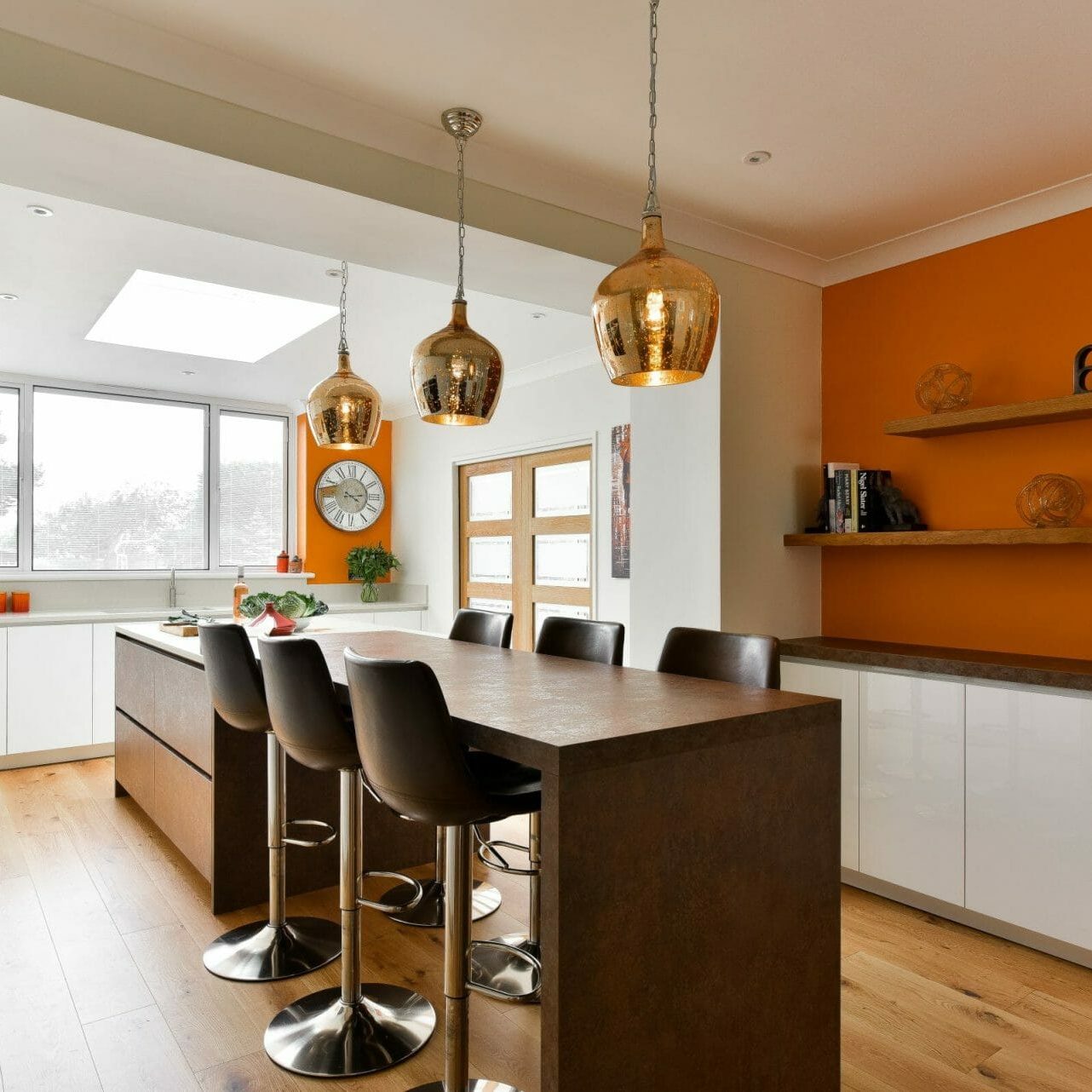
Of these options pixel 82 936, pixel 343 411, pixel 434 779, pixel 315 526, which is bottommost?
pixel 82 936

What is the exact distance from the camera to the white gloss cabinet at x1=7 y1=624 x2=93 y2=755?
15.8 ft

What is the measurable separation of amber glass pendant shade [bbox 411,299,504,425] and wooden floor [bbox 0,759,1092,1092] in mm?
1593

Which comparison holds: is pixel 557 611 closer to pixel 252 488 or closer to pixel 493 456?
pixel 493 456

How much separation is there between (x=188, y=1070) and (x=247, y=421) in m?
5.45

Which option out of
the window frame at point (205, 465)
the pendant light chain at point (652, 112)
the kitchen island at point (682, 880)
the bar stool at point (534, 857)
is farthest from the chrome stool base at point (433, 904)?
the window frame at point (205, 465)

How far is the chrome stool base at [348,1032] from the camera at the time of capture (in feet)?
6.55

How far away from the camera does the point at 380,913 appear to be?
9.54 feet

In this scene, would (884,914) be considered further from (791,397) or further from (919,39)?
(919,39)

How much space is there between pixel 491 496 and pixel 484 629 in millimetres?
3058

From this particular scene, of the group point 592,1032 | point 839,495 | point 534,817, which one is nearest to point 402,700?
point 592,1032

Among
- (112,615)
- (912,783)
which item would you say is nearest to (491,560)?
(112,615)

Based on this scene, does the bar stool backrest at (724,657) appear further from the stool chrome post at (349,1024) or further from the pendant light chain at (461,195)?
the pendant light chain at (461,195)

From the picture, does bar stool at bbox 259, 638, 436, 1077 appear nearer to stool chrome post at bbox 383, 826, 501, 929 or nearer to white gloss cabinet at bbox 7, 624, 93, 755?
stool chrome post at bbox 383, 826, 501, 929

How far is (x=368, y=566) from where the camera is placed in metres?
6.90
